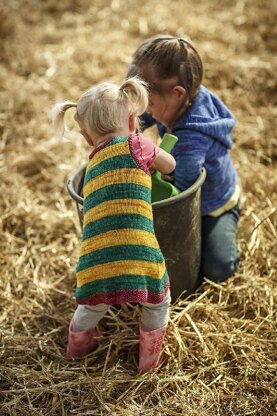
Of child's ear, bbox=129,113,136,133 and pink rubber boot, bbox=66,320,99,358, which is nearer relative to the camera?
child's ear, bbox=129,113,136,133

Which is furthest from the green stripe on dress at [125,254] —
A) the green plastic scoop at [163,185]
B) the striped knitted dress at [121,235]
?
the green plastic scoop at [163,185]

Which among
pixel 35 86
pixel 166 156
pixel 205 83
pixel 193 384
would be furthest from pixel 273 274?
pixel 35 86

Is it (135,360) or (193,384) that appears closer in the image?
(193,384)

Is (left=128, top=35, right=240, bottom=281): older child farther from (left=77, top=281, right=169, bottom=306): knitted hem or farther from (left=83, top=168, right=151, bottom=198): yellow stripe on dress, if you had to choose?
(left=77, top=281, right=169, bottom=306): knitted hem

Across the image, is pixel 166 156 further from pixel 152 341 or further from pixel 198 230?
pixel 152 341

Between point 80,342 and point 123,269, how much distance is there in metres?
0.60

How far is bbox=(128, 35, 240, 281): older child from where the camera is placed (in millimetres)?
2666

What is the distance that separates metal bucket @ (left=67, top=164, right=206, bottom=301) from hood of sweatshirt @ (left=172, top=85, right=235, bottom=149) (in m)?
0.26

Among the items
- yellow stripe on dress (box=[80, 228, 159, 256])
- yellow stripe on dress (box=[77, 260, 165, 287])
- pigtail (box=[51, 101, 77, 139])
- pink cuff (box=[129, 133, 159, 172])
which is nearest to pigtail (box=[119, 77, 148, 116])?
pink cuff (box=[129, 133, 159, 172])

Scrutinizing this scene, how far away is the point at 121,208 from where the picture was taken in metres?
2.18

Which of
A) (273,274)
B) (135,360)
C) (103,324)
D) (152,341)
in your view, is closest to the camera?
(152,341)

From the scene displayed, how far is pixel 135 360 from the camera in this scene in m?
2.60

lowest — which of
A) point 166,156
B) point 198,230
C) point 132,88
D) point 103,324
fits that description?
point 103,324

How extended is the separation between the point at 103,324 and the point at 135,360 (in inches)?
11.4
